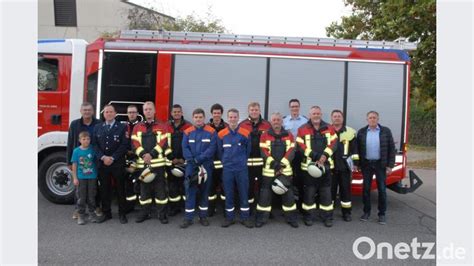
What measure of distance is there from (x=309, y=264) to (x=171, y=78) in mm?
3480

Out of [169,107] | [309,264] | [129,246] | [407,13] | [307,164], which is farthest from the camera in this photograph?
[407,13]

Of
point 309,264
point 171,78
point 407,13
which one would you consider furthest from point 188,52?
point 407,13

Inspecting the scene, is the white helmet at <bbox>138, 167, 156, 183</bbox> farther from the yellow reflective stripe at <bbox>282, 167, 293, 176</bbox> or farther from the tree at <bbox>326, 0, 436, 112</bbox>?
the tree at <bbox>326, 0, 436, 112</bbox>

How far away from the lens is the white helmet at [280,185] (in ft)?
17.0

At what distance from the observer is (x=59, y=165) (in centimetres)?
619

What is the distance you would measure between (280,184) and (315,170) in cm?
51

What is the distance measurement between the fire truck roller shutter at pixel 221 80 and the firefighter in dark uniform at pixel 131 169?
0.79 m

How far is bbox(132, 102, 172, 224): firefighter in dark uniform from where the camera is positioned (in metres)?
5.32

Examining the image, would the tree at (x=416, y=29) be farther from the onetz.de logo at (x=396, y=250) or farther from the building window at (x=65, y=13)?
the building window at (x=65, y=13)

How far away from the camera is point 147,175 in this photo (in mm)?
5270

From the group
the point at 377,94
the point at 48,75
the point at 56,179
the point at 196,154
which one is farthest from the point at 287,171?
the point at 48,75

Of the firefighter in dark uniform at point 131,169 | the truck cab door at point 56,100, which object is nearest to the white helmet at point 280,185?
the firefighter in dark uniform at point 131,169

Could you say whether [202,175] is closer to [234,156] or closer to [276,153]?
[234,156]

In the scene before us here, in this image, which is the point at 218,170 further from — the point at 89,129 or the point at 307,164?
the point at 89,129
